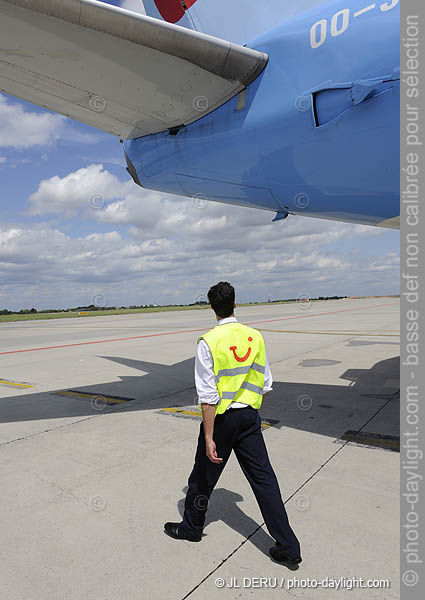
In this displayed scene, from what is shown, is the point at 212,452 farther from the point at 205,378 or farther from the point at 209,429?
the point at 205,378

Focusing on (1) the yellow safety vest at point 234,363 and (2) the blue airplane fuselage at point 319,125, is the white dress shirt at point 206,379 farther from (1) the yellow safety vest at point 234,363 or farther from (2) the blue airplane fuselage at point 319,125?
(2) the blue airplane fuselage at point 319,125

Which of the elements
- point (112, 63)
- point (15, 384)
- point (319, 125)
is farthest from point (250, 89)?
point (15, 384)

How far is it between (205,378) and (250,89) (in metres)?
4.34

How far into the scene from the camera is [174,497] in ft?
13.8

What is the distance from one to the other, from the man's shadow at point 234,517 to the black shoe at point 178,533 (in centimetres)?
29

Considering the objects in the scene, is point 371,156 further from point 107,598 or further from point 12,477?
point 12,477

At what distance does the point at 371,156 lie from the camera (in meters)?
4.79

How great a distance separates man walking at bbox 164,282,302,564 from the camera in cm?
320

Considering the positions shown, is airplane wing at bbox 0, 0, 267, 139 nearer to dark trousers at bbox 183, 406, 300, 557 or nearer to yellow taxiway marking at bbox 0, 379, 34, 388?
dark trousers at bbox 183, 406, 300, 557

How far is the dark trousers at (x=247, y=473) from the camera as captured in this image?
3186 millimetres

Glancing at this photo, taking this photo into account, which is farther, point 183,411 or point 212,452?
point 183,411

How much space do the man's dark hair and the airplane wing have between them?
10.8 ft

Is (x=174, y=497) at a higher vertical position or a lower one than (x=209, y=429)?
lower

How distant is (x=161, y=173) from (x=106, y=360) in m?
7.86
